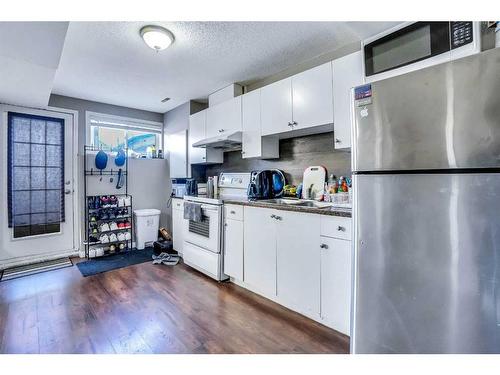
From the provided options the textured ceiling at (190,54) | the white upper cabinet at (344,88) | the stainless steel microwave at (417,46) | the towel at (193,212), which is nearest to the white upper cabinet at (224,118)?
the textured ceiling at (190,54)

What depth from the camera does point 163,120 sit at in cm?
450

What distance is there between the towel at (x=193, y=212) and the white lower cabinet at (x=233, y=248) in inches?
15.5

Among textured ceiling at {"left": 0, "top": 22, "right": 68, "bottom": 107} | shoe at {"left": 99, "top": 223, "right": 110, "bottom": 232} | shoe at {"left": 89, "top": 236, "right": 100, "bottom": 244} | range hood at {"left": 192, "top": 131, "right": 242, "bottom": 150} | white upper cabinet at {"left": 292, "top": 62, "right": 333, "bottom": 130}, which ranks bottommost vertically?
shoe at {"left": 89, "top": 236, "right": 100, "bottom": 244}

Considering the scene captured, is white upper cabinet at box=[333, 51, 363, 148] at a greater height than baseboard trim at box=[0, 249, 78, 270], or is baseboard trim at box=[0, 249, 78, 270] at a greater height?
white upper cabinet at box=[333, 51, 363, 148]

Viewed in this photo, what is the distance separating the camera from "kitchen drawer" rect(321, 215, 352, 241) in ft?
5.42

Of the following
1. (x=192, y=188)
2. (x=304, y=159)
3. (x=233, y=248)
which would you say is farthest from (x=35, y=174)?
(x=304, y=159)

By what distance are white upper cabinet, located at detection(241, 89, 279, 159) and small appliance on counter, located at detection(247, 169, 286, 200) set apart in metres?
0.20

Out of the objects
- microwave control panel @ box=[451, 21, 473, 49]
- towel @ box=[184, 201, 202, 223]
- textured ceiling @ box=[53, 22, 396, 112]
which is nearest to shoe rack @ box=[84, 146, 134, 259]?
textured ceiling @ box=[53, 22, 396, 112]

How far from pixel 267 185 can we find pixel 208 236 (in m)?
0.85

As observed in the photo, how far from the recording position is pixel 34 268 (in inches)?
123

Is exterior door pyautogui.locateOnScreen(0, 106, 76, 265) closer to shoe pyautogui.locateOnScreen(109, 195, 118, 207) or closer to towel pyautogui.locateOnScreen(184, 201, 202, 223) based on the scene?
shoe pyautogui.locateOnScreen(109, 195, 118, 207)

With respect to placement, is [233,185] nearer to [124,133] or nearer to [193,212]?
[193,212]
